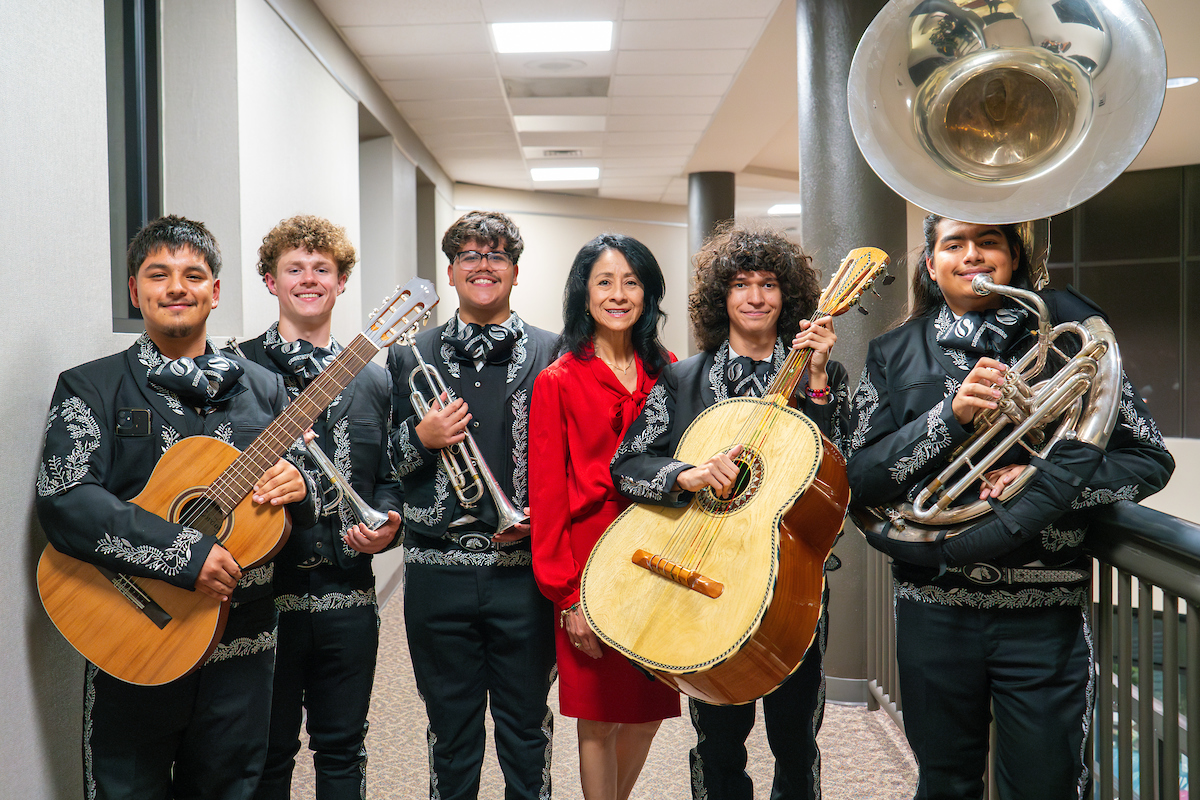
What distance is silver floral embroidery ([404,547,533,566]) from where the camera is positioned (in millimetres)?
2137

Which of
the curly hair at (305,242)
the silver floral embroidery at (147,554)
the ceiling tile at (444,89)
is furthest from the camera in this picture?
the ceiling tile at (444,89)

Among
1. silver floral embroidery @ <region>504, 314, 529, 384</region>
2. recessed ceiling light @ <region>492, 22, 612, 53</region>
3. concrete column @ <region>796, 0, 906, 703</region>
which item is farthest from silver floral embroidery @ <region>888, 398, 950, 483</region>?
recessed ceiling light @ <region>492, 22, 612, 53</region>

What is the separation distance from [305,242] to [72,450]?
827mm

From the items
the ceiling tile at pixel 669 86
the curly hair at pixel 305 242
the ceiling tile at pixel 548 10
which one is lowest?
the curly hair at pixel 305 242

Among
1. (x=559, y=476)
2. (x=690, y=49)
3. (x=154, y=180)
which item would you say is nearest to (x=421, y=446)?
(x=559, y=476)

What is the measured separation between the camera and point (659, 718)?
2135mm

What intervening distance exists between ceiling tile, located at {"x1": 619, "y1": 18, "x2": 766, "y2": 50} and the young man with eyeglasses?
325cm

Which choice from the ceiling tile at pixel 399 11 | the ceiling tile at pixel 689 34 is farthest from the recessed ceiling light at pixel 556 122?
the ceiling tile at pixel 399 11

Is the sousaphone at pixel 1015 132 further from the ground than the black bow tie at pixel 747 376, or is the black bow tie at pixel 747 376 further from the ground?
the sousaphone at pixel 1015 132

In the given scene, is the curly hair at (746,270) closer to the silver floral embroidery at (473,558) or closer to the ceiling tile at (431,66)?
the silver floral embroidery at (473,558)

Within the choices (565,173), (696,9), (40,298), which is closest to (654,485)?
(40,298)

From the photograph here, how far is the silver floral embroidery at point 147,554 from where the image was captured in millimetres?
1679

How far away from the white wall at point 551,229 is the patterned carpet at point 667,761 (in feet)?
21.4

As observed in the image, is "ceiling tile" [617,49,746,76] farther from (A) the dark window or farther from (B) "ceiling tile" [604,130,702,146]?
(A) the dark window
